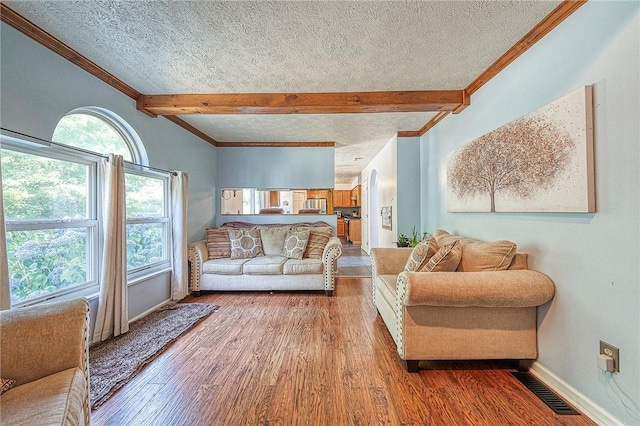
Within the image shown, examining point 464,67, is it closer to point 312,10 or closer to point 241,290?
point 312,10

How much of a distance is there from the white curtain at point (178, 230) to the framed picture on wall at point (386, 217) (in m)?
3.45

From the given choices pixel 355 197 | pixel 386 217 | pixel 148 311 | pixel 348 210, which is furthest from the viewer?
pixel 348 210

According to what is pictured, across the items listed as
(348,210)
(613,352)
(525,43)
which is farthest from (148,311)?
(348,210)

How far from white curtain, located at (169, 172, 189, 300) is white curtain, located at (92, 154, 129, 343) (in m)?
0.97

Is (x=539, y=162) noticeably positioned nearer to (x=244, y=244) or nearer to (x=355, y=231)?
→ (x=244, y=244)

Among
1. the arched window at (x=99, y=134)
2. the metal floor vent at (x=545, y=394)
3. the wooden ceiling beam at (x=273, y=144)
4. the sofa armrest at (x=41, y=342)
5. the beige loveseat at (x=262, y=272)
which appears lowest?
the metal floor vent at (x=545, y=394)

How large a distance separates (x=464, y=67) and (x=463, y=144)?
0.81m

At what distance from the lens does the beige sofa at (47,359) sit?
1.01 meters

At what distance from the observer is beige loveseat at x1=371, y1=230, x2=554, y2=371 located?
1.75 metres

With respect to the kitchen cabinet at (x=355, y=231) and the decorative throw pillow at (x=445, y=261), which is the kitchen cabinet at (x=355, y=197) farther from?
the decorative throw pillow at (x=445, y=261)

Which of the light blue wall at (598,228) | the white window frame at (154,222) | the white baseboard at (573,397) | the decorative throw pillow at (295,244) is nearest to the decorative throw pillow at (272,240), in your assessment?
the decorative throw pillow at (295,244)

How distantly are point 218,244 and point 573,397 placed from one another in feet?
13.2

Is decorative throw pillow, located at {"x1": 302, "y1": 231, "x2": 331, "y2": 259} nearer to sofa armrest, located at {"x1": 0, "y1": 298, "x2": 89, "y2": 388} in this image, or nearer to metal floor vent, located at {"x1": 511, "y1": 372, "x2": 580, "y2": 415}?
metal floor vent, located at {"x1": 511, "y1": 372, "x2": 580, "y2": 415}

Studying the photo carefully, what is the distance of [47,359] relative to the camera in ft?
3.84
